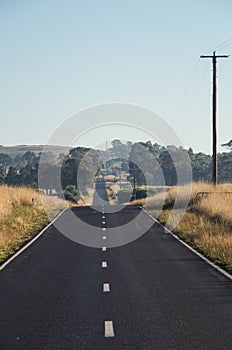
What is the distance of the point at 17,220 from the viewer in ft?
92.9

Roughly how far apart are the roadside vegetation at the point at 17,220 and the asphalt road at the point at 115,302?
3.12 metres

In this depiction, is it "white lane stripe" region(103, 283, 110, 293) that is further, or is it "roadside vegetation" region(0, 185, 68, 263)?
"roadside vegetation" region(0, 185, 68, 263)

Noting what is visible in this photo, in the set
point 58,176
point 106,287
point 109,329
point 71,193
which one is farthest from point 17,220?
point 58,176

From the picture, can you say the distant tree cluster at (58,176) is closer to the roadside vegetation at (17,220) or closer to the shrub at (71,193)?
the shrub at (71,193)

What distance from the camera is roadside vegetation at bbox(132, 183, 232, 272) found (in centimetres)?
1720

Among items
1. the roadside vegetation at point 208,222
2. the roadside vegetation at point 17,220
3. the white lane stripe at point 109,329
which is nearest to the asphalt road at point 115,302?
the white lane stripe at point 109,329

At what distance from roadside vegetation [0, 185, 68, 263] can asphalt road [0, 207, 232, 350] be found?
3.12 metres

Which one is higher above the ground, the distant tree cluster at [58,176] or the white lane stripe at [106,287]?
the distant tree cluster at [58,176]

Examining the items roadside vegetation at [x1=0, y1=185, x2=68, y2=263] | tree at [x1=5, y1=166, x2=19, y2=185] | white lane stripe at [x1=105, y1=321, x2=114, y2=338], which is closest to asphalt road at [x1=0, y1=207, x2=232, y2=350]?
white lane stripe at [x1=105, y1=321, x2=114, y2=338]

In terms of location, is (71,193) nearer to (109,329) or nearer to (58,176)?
(58,176)

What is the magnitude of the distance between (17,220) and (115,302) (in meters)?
18.5

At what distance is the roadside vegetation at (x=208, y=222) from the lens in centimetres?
1720

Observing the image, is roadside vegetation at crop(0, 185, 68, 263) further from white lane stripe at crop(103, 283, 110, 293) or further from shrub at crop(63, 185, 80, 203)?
shrub at crop(63, 185, 80, 203)

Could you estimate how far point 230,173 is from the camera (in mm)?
104188
